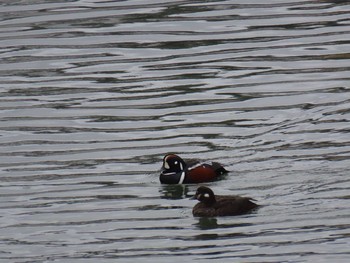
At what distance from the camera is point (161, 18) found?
28250 millimetres

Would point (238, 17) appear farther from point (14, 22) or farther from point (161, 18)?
point (14, 22)

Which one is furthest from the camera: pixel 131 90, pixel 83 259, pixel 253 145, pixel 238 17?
pixel 238 17

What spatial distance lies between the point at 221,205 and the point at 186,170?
207cm

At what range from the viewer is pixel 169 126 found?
2266 centimetres

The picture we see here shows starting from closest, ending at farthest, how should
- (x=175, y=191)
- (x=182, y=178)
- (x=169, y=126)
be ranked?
1. (x=175, y=191)
2. (x=182, y=178)
3. (x=169, y=126)

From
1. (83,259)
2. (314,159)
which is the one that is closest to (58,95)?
(314,159)

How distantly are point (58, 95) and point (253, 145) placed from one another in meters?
4.50

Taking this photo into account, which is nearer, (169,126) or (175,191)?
(175,191)

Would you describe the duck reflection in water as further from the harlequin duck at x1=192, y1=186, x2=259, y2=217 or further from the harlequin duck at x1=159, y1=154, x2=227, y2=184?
the harlequin duck at x1=192, y1=186, x2=259, y2=217

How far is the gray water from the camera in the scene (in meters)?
17.5

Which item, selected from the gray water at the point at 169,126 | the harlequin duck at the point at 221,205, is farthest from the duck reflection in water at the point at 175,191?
the harlequin duck at the point at 221,205

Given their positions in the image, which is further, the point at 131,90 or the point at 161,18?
the point at 161,18

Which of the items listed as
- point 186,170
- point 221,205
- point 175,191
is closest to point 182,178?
point 186,170

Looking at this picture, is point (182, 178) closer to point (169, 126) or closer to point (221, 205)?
point (169, 126)
